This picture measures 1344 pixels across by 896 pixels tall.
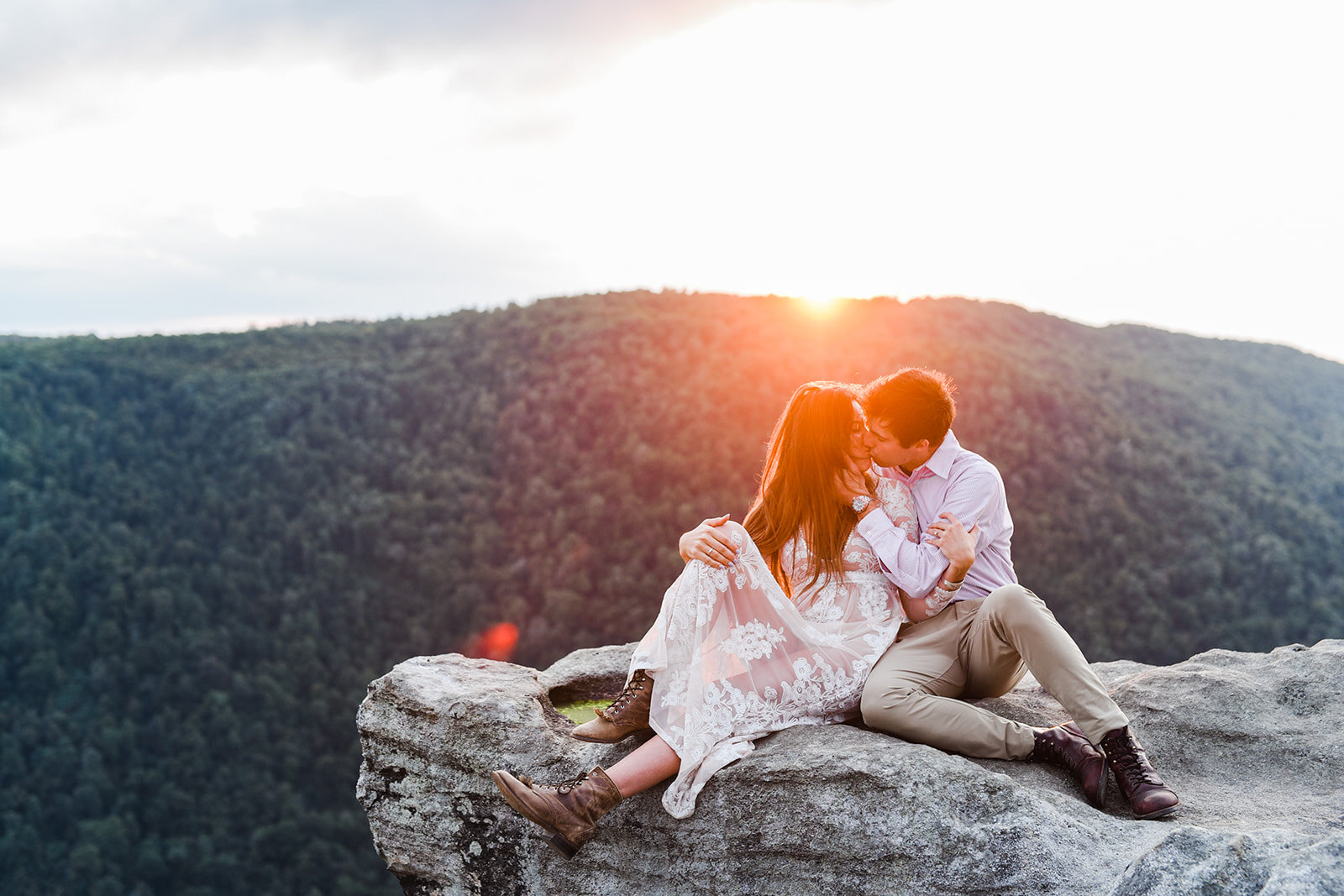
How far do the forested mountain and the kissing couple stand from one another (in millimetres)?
40906

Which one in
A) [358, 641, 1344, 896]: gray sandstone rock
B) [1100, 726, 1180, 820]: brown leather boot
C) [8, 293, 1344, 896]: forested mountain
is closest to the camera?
[358, 641, 1344, 896]: gray sandstone rock

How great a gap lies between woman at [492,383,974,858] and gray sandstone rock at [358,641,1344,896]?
9.1 inches

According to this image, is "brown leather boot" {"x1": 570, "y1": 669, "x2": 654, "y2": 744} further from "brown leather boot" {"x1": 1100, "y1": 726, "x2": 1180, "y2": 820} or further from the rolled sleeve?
"brown leather boot" {"x1": 1100, "y1": 726, "x2": 1180, "y2": 820}

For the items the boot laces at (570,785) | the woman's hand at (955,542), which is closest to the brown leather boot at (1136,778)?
the woman's hand at (955,542)

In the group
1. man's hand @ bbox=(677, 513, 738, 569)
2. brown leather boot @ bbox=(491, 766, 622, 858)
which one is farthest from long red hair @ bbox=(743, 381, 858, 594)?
brown leather boot @ bbox=(491, 766, 622, 858)

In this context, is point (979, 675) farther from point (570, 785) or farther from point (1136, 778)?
point (570, 785)

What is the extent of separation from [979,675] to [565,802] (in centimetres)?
220

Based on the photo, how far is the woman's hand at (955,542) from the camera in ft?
13.2

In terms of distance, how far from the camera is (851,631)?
4.34 metres

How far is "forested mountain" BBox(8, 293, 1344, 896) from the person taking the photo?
46.3m

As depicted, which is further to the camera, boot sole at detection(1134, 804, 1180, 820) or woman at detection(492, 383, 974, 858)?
woman at detection(492, 383, 974, 858)

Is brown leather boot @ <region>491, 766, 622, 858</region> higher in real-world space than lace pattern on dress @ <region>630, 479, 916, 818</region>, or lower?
lower

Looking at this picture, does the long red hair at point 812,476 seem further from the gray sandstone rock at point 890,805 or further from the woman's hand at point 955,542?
the gray sandstone rock at point 890,805

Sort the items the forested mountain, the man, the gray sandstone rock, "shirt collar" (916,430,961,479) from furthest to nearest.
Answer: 1. the forested mountain
2. "shirt collar" (916,430,961,479)
3. the man
4. the gray sandstone rock
